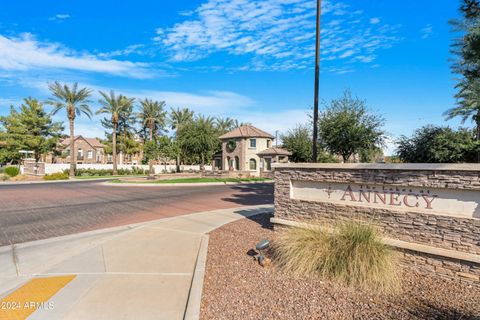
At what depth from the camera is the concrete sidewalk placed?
389 cm

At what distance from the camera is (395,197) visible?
5.80 m

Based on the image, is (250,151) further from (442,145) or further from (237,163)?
(442,145)

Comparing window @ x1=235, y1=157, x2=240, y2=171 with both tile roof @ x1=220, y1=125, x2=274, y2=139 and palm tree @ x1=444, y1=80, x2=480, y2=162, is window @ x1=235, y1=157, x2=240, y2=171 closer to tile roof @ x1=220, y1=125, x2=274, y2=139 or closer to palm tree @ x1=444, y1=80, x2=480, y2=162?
tile roof @ x1=220, y1=125, x2=274, y2=139

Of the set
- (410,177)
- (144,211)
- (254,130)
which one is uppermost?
(254,130)

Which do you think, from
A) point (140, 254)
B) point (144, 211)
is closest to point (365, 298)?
point (140, 254)

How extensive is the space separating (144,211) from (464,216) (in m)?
10.6

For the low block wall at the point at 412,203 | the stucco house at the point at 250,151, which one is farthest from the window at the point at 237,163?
the low block wall at the point at 412,203

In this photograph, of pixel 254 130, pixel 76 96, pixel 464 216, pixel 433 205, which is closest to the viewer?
pixel 464 216

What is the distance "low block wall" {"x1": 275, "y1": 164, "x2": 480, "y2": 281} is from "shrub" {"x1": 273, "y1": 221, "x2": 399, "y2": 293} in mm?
726

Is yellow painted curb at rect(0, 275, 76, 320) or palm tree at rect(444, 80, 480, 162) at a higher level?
palm tree at rect(444, 80, 480, 162)

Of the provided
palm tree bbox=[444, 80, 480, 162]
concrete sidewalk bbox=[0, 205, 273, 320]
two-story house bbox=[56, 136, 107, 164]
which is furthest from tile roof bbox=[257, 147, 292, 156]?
two-story house bbox=[56, 136, 107, 164]

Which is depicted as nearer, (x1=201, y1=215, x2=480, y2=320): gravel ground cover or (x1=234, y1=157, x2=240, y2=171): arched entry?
(x1=201, y1=215, x2=480, y2=320): gravel ground cover

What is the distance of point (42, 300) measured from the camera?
4145 mm

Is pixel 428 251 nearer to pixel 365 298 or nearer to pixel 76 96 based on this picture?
pixel 365 298
